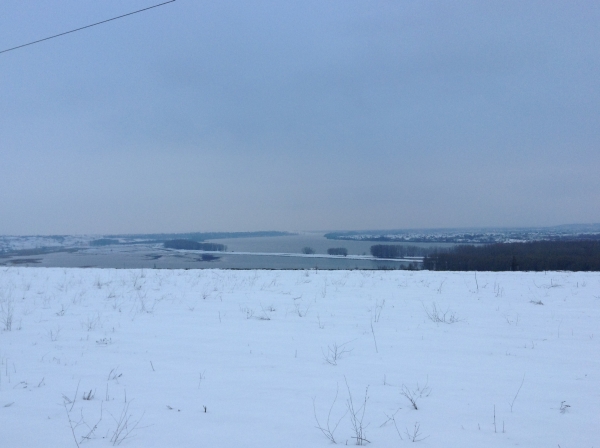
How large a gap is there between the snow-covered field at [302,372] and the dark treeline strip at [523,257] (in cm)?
985

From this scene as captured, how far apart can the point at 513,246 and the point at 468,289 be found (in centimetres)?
1596

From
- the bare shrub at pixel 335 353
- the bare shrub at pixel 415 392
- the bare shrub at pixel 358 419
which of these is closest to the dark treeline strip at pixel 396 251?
the bare shrub at pixel 335 353

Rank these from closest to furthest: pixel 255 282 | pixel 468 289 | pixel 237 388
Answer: pixel 237 388 < pixel 468 289 < pixel 255 282

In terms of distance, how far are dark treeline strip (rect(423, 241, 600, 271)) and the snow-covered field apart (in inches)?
388

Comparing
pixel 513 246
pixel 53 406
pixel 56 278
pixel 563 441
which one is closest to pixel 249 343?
pixel 53 406

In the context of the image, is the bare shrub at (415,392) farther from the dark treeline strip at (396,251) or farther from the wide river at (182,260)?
the dark treeline strip at (396,251)

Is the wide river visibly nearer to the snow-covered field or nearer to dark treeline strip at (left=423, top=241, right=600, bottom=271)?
dark treeline strip at (left=423, top=241, right=600, bottom=271)

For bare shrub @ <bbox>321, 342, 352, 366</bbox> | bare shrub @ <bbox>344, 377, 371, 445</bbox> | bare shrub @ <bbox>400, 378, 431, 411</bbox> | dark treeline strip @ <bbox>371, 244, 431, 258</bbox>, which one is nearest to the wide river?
dark treeline strip @ <bbox>371, 244, 431, 258</bbox>

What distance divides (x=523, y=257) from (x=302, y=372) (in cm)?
1756

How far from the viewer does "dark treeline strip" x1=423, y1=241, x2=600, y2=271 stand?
15969 millimetres

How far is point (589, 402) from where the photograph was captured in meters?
3.02

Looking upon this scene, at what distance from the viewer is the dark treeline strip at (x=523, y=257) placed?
16.0 meters

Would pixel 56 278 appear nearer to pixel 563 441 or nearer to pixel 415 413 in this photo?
pixel 415 413

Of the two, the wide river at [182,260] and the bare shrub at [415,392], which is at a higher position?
the bare shrub at [415,392]
